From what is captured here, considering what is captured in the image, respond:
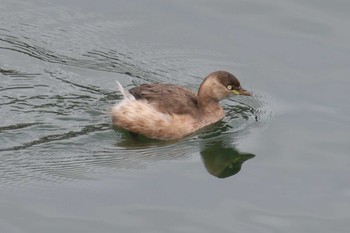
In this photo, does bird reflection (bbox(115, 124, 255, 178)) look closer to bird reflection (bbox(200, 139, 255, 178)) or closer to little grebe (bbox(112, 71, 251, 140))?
bird reflection (bbox(200, 139, 255, 178))

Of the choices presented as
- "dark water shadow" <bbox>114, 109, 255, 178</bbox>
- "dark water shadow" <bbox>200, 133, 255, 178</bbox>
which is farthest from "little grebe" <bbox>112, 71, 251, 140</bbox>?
"dark water shadow" <bbox>200, 133, 255, 178</bbox>

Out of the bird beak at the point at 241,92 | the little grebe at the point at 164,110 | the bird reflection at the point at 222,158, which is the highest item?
the bird beak at the point at 241,92

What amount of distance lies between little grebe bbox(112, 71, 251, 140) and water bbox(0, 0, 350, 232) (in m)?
0.15

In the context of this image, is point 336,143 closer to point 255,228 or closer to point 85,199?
point 255,228

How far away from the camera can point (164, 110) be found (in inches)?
419

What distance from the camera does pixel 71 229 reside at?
27.9ft

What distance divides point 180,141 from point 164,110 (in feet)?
1.15

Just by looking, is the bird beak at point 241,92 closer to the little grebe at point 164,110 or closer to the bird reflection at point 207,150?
the little grebe at point 164,110

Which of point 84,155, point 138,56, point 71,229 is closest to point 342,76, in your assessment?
point 138,56

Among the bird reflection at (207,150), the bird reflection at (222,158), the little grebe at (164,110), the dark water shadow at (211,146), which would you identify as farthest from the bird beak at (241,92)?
the bird reflection at (222,158)

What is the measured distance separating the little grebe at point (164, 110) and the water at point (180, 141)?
0.15 m

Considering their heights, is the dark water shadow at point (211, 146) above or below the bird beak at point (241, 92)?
below

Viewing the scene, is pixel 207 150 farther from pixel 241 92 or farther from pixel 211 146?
pixel 241 92

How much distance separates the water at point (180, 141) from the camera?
8945mm
